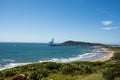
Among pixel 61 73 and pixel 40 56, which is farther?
pixel 40 56

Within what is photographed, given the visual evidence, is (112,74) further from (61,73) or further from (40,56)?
(40,56)

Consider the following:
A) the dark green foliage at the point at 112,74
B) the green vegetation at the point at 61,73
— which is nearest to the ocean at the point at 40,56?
the green vegetation at the point at 61,73

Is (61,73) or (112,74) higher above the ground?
(112,74)

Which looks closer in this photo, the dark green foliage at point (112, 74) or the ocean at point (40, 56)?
the dark green foliage at point (112, 74)

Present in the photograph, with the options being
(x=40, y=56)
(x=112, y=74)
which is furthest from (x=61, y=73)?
(x=40, y=56)

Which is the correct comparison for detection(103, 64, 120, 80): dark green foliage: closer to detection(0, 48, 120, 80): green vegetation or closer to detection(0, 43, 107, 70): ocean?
detection(0, 48, 120, 80): green vegetation

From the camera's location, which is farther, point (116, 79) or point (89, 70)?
point (89, 70)

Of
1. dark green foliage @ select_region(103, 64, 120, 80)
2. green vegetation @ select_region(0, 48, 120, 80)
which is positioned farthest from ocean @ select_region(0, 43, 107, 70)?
dark green foliage @ select_region(103, 64, 120, 80)

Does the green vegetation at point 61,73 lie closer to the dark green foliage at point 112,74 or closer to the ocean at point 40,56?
the dark green foliage at point 112,74

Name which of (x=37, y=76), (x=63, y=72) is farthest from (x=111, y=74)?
(x=63, y=72)

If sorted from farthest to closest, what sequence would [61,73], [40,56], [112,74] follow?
1. [40,56]
2. [61,73]
3. [112,74]

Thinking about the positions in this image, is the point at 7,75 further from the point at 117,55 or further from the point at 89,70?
the point at 117,55
